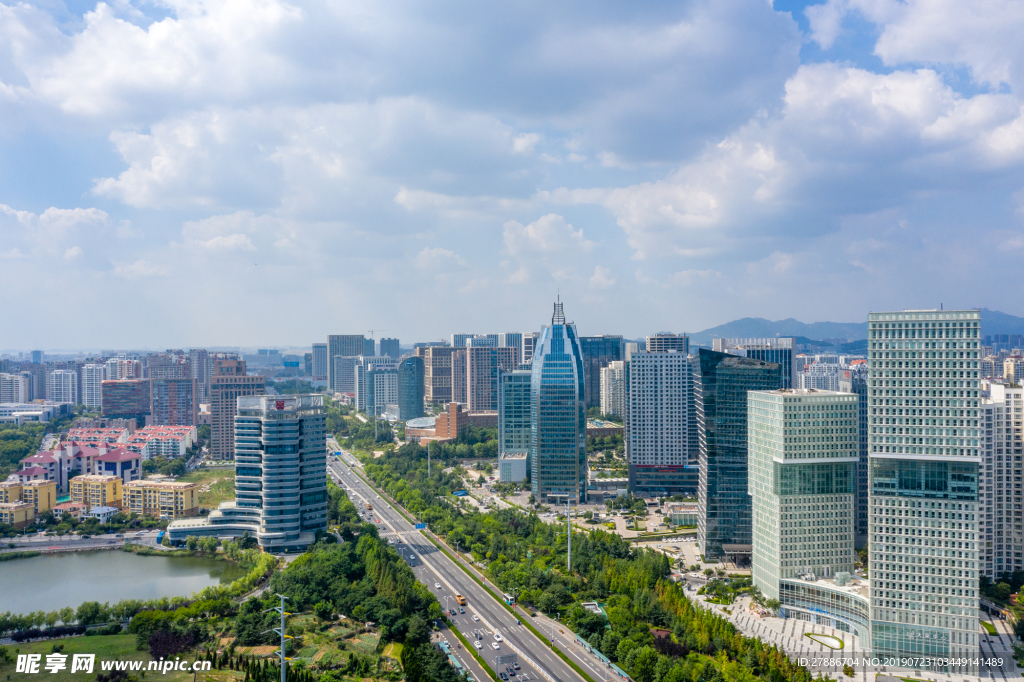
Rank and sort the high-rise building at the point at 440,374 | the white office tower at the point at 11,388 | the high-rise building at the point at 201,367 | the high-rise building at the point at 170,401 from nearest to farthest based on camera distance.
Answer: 1. the high-rise building at the point at 170,401
2. the white office tower at the point at 11,388
3. the high-rise building at the point at 201,367
4. the high-rise building at the point at 440,374

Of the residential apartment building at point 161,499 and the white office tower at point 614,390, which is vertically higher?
the white office tower at point 614,390

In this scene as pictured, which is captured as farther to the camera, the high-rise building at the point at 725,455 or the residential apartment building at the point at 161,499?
the residential apartment building at the point at 161,499

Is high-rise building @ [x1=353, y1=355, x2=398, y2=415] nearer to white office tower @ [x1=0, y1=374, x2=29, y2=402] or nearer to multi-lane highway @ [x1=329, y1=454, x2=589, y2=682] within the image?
white office tower @ [x1=0, y1=374, x2=29, y2=402]

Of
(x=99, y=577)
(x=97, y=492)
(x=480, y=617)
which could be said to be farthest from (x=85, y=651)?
(x=97, y=492)

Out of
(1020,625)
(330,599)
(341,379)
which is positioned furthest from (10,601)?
(341,379)

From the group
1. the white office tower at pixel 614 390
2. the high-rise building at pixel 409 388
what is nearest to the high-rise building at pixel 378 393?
the high-rise building at pixel 409 388

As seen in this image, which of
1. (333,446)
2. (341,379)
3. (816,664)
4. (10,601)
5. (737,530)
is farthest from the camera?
(341,379)

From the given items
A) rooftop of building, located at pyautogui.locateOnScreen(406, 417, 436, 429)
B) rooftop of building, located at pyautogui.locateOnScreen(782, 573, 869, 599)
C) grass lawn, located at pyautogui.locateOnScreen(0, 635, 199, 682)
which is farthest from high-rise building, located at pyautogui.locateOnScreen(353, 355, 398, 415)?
rooftop of building, located at pyautogui.locateOnScreen(782, 573, 869, 599)

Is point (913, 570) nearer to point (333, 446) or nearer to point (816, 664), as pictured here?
point (816, 664)

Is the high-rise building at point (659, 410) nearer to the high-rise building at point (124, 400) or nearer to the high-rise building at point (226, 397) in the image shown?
the high-rise building at point (226, 397)
